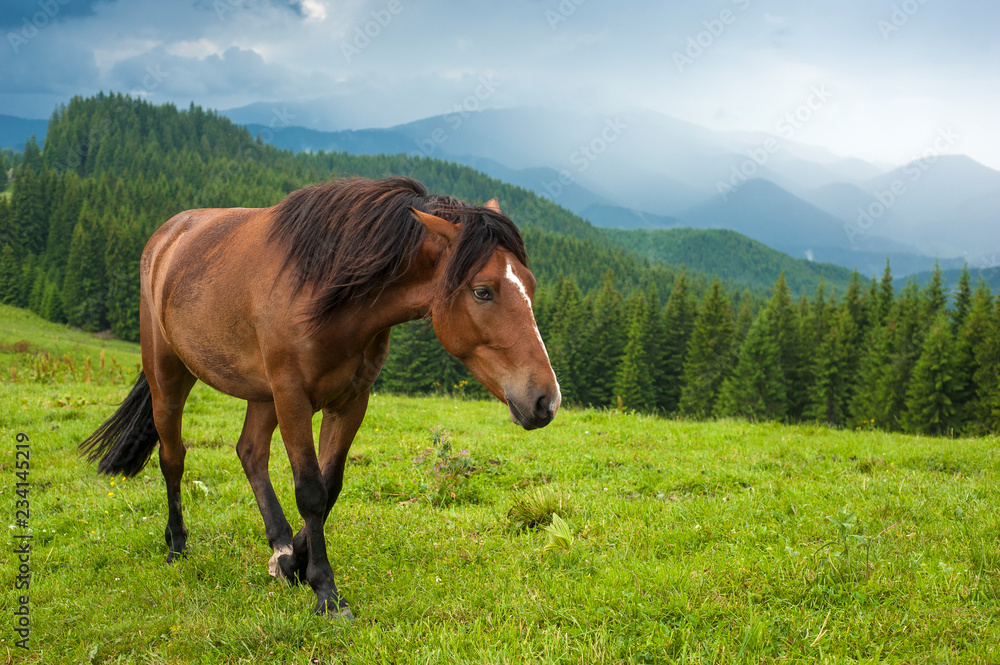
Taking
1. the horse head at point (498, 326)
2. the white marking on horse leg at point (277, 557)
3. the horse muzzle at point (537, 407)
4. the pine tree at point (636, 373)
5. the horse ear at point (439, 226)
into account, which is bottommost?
the pine tree at point (636, 373)

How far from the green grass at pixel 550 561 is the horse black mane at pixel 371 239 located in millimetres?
2024

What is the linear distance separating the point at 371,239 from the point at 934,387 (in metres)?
54.4

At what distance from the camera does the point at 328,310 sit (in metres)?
3.71

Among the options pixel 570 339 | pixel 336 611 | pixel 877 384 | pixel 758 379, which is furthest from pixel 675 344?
pixel 336 611

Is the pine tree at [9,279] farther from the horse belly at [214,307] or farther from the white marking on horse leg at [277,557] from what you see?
the white marking on horse leg at [277,557]

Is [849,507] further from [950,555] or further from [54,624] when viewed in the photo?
[54,624]

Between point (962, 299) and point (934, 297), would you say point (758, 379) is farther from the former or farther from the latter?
point (962, 299)

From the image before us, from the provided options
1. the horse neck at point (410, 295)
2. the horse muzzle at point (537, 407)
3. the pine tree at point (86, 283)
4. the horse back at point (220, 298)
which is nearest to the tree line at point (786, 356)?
the horse back at point (220, 298)

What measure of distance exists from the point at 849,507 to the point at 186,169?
609ft

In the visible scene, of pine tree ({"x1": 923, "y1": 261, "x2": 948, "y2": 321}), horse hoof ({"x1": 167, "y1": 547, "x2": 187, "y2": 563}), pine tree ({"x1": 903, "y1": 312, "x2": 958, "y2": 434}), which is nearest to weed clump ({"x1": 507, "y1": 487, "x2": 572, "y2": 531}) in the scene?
horse hoof ({"x1": 167, "y1": 547, "x2": 187, "y2": 563})

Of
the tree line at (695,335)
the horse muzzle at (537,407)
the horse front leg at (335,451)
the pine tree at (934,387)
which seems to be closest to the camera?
the horse muzzle at (537,407)

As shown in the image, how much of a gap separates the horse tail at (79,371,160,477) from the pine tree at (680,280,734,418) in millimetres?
57408

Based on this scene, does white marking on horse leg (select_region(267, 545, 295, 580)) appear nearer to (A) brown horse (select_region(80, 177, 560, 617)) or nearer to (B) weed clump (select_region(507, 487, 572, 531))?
(A) brown horse (select_region(80, 177, 560, 617))

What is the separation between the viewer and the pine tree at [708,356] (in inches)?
2323
